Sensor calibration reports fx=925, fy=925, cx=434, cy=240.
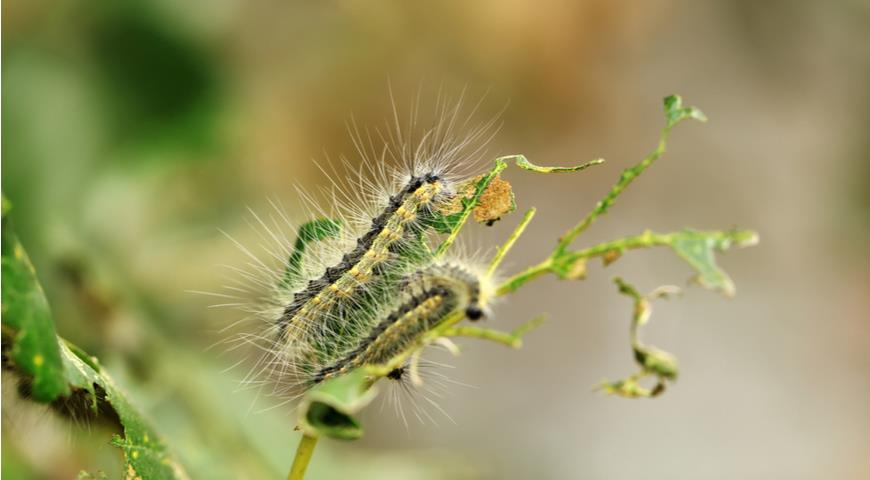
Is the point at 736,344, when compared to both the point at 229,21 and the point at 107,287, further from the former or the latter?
the point at 107,287

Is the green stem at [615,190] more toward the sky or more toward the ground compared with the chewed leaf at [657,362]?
more toward the sky

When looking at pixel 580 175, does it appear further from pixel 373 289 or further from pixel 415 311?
pixel 415 311

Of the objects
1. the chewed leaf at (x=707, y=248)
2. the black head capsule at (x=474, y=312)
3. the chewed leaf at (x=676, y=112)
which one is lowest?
the black head capsule at (x=474, y=312)

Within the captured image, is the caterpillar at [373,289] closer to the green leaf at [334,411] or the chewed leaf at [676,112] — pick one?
the green leaf at [334,411]

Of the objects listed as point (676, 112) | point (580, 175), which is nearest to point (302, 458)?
point (676, 112)

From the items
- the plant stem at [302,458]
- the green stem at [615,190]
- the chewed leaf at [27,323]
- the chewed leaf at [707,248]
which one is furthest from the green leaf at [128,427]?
the chewed leaf at [707,248]

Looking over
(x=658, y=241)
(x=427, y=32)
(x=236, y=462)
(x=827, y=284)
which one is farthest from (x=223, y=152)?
(x=827, y=284)
